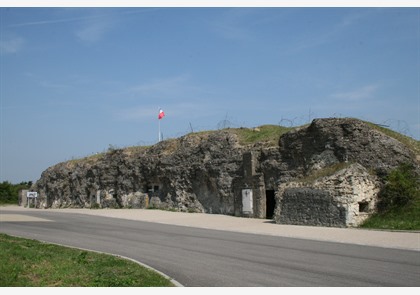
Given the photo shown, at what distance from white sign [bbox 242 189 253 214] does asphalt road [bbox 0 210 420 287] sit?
8.35 metres

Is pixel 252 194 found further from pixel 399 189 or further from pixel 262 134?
pixel 399 189

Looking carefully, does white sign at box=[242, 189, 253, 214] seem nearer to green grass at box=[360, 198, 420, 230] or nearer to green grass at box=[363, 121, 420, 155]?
green grass at box=[363, 121, 420, 155]

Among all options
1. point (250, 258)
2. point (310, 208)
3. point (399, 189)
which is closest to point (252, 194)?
point (310, 208)

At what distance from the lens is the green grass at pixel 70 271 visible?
8773 millimetres

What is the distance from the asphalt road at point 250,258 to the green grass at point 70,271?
0.81 m

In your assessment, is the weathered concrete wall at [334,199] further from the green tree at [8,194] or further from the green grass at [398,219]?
the green tree at [8,194]

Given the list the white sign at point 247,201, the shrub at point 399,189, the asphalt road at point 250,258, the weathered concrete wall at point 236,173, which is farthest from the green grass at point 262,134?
the asphalt road at point 250,258

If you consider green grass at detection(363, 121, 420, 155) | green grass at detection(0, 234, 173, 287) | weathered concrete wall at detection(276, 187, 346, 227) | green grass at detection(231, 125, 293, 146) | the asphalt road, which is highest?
green grass at detection(231, 125, 293, 146)

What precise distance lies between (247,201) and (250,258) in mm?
16140

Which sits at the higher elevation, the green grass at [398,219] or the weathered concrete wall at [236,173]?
the weathered concrete wall at [236,173]

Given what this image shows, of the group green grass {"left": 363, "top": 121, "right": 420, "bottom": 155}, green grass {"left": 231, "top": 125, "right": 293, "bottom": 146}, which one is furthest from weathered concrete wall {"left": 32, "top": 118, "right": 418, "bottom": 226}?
green grass {"left": 363, "top": 121, "right": 420, "bottom": 155}

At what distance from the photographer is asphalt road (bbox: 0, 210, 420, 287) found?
970 cm

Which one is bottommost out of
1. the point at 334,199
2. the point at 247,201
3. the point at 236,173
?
the point at 247,201

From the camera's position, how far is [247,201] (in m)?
28.7
